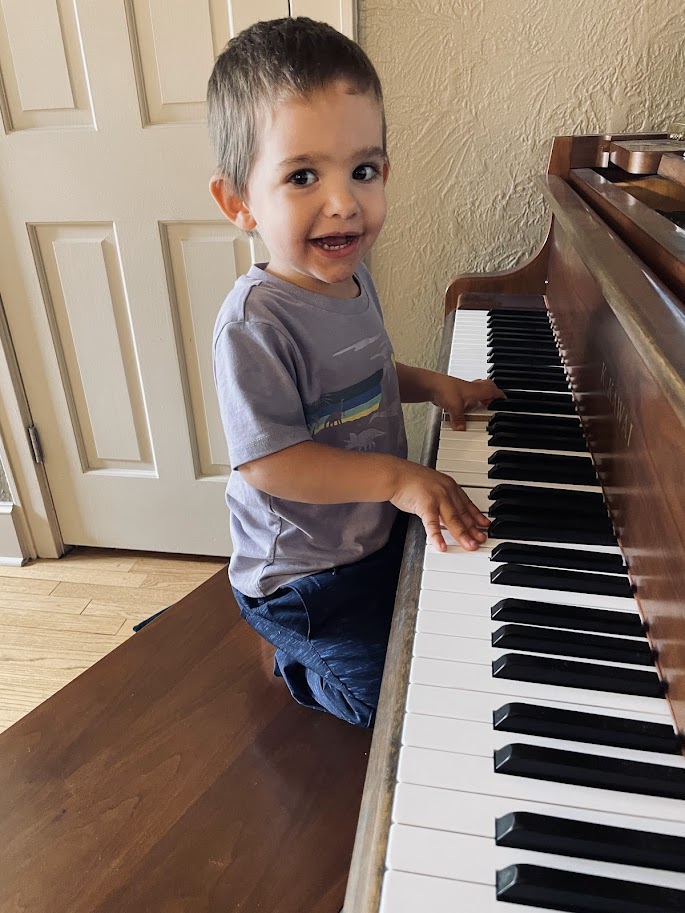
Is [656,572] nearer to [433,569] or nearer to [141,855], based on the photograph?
[433,569]

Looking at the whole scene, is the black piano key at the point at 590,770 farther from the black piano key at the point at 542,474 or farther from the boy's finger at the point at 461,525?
the black piano key at the point at 542,474

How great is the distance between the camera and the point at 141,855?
0.77 meters

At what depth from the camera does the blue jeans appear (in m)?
0.91

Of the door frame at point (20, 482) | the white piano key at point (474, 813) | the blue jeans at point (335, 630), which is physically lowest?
the door frame at point (20, 482)

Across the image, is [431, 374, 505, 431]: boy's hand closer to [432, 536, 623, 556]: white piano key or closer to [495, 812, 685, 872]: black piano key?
[432, 536, 623, 556]: white piano key

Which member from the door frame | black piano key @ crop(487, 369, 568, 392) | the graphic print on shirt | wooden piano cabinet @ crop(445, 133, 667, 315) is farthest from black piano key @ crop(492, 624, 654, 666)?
the door frame

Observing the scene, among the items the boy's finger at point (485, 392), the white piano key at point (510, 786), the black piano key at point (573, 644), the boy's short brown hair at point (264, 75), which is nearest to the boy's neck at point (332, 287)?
the boy's short brown hair at point (264, 75)

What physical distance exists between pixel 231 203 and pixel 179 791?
75cm

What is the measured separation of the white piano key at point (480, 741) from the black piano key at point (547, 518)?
271 mm

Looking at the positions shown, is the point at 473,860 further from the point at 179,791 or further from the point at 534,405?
the point at 534,405

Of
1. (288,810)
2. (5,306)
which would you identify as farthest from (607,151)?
(5,306)

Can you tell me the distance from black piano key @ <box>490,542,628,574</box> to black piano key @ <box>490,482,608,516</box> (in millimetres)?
82

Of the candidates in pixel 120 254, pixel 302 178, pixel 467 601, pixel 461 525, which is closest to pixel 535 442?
pixel 461 525

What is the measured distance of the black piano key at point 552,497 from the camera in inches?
32.8
